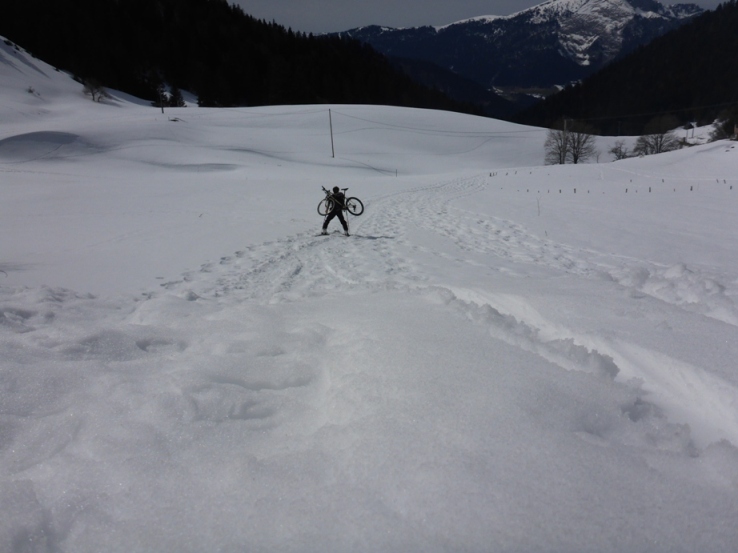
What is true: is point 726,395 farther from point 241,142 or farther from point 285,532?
point 241,142

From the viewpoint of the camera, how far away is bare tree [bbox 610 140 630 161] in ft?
243

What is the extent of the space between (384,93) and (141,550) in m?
114

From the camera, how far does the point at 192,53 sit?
293 feet

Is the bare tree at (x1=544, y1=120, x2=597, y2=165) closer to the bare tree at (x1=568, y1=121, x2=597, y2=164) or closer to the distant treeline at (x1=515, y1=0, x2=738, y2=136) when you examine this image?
the bare tree at (x1=568, y1=121, x2=597, y2=164)

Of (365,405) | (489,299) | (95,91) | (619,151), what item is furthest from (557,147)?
(365,405)

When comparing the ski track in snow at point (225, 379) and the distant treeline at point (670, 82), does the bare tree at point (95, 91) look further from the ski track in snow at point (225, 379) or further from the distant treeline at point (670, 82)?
the distant treeline at point (670, 82)

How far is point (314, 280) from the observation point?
720 centimetres

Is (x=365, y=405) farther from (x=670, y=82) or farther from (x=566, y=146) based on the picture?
(x=670, y=82)

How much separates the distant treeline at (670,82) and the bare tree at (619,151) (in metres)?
55.9

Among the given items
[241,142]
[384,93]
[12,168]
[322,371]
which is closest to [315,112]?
[241,142]

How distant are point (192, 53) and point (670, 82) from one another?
16118cm

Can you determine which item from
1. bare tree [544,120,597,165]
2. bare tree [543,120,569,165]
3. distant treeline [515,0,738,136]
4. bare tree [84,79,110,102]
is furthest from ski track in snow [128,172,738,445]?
distant treeline [515,0,738,136]

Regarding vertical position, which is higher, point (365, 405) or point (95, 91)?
point (95, 91)

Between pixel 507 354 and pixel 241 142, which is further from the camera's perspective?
pixel 241 142
